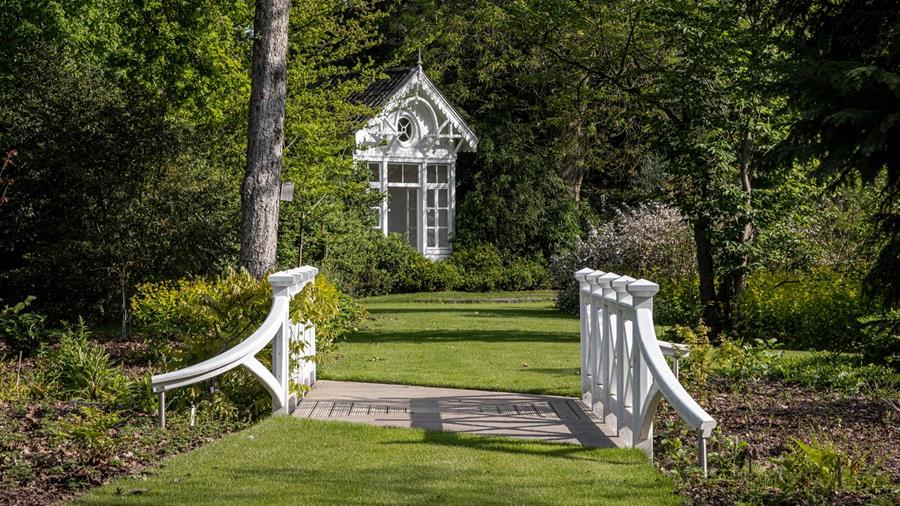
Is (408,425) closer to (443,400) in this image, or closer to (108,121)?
(443,400)

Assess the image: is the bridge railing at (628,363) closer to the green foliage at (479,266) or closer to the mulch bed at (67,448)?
the mulch bed at (67,448)

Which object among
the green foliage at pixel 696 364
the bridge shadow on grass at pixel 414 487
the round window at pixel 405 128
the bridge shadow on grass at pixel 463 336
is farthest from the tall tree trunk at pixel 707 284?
the round window at pixel 405 128

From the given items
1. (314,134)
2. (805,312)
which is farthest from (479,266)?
(805,312)

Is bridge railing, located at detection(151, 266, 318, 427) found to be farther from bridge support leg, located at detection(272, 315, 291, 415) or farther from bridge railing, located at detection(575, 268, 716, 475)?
bridge railing, located at detection(575, 268, 716, 475)

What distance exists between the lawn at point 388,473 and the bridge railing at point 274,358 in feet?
1.61

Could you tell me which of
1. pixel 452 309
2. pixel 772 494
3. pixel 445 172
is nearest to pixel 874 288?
pixel 772 494

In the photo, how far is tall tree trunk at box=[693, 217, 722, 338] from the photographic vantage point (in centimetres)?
1608

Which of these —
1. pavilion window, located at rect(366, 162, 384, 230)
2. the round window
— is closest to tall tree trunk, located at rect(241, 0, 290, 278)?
pavilion window, located at rect(366, 162, 384, 230)

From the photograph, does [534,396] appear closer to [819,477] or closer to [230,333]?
[230,333]

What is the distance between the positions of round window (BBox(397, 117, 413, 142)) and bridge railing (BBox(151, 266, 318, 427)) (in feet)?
68.1

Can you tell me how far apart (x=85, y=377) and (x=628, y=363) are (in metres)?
4.79

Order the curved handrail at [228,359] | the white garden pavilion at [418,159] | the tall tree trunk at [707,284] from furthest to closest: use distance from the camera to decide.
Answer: the white garden pavilion at [418,159]
the tall tree trunk at [707,284]
the curved handrail at [228,359]

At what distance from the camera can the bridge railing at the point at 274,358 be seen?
761cm

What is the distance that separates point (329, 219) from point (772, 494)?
1477 cm
